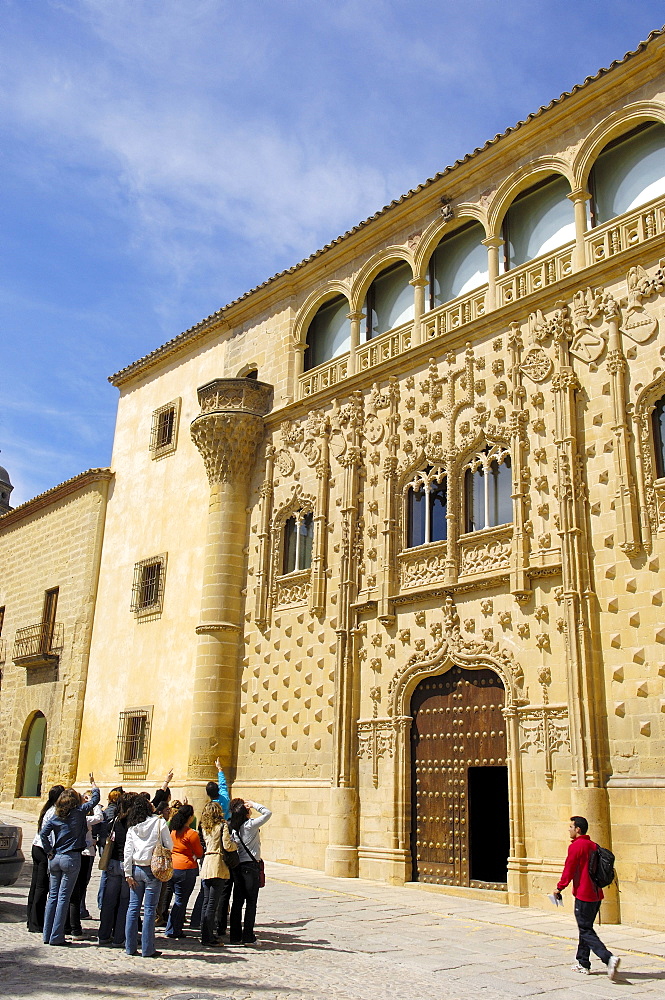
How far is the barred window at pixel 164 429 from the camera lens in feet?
72.6

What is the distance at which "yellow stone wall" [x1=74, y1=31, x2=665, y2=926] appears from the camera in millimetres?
→ 11961

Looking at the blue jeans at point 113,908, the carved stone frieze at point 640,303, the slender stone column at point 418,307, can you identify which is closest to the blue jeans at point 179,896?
the blue jeans at point 113,908

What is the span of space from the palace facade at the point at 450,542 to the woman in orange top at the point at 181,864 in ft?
17.0

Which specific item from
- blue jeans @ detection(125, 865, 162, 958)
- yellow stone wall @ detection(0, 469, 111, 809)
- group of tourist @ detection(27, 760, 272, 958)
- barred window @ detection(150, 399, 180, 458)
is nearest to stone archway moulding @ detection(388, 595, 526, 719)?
group of tourist @ detection(27, 760, 272, 958)

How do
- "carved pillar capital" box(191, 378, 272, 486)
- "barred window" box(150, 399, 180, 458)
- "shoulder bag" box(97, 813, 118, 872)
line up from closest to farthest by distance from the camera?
"shoulder bag" box(97, 813, 118, 872), "carved pillar capital" box(191, 378, 272, 486), "barred window" box(150, 399, 180, 458)

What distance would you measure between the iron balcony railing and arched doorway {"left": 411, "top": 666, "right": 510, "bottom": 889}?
12681 millimetres

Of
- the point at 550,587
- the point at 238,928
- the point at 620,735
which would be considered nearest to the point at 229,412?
the point at 550,587

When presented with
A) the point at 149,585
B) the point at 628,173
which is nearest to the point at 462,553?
the point at 628,173

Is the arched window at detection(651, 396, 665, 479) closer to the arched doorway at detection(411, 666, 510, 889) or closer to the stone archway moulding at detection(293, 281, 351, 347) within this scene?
the arched doorway at detection(411, 666, 510, 889)

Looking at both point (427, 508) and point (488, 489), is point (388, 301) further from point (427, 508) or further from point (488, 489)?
point (488, 489)

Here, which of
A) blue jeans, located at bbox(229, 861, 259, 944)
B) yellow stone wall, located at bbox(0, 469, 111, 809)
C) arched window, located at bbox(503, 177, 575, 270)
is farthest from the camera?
yellow stone wall, located at bbox(0, 469, 111, 809)

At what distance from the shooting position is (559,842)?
39.1 ft

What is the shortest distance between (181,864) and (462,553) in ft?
23.2

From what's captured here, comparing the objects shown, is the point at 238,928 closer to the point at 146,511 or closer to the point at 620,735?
the point at 620,735
